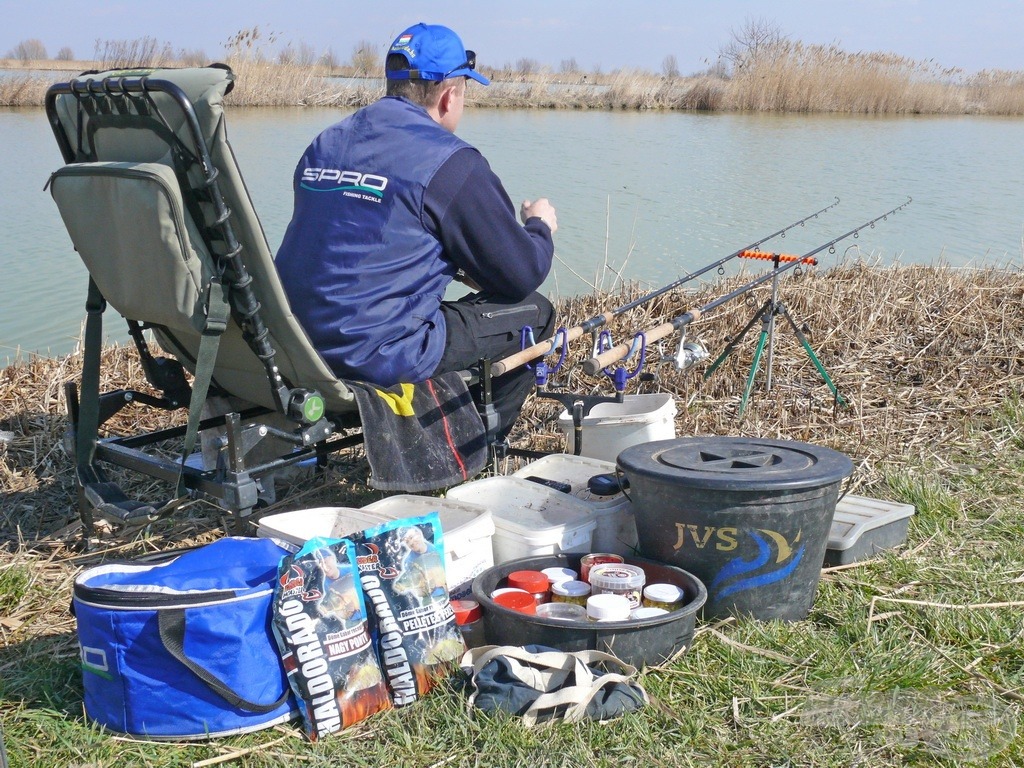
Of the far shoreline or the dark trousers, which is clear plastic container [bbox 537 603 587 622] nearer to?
the dark trousers

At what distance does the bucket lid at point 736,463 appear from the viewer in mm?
2158

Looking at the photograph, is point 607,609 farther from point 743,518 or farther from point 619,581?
point 743,518

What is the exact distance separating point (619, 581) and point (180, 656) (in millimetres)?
904

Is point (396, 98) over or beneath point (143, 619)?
over

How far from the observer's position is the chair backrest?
88.8 inches

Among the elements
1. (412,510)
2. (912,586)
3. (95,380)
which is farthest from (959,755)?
(95,380)

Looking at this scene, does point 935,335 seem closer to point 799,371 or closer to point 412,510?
point 799,371

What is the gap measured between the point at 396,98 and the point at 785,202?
7.77 m

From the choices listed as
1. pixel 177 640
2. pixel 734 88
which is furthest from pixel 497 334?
pixel 734 88

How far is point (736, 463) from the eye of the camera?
7.53 ft

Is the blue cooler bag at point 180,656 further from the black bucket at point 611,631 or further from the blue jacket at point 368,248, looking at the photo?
the blue jacket at point 368,248

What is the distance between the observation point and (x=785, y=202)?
998 cm

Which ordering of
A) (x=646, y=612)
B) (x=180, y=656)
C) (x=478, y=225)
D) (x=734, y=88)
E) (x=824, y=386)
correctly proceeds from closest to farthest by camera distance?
(x=180, y=656) < (x=646, y=612) < (x=478, y=225) < (x=824, y=386) < (x=734, y=88)

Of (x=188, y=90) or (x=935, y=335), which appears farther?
(x=935, y=335)
